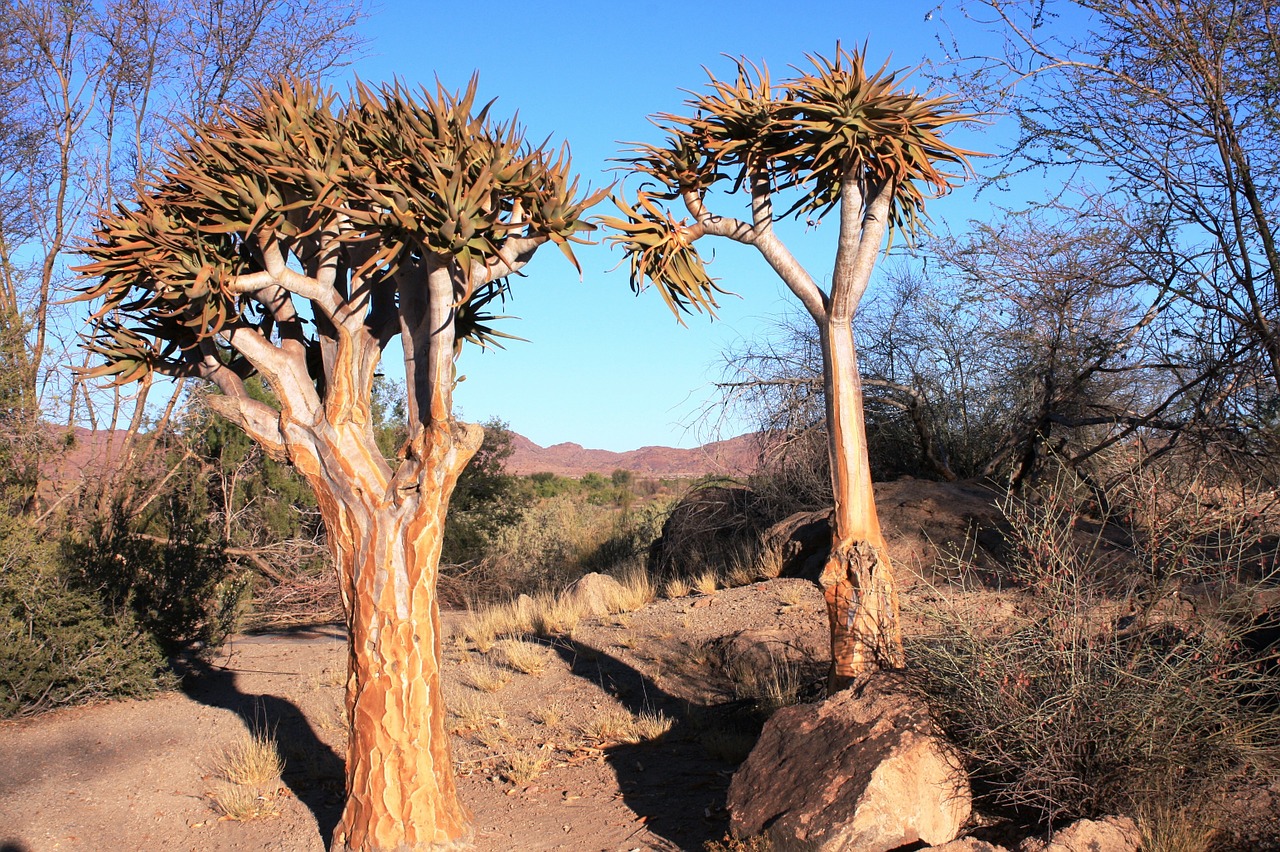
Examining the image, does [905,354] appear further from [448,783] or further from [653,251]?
[448,783]

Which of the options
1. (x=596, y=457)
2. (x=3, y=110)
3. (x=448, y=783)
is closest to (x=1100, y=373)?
(x=448, y=783)

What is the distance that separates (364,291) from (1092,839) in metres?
4.75

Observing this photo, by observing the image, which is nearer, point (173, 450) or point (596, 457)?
point (173, 450)

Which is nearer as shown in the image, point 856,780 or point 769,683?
A: point 856,780

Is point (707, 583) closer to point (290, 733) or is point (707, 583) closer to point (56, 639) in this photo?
point (290, 733)

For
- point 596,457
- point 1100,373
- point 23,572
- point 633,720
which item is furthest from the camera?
point 596,457

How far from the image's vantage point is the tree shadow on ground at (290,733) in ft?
24.1

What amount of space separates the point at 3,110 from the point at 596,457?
234 feet

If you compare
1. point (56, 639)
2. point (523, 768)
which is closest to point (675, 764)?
point (523, 768)

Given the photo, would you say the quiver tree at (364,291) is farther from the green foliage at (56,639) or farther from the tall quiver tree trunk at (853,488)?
the green foliage at (56,639)

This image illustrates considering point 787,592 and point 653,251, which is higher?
point 653,251

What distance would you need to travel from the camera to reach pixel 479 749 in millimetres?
8125

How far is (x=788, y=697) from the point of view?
7.68m

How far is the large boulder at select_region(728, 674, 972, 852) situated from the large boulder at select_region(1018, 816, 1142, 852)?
63 cm
